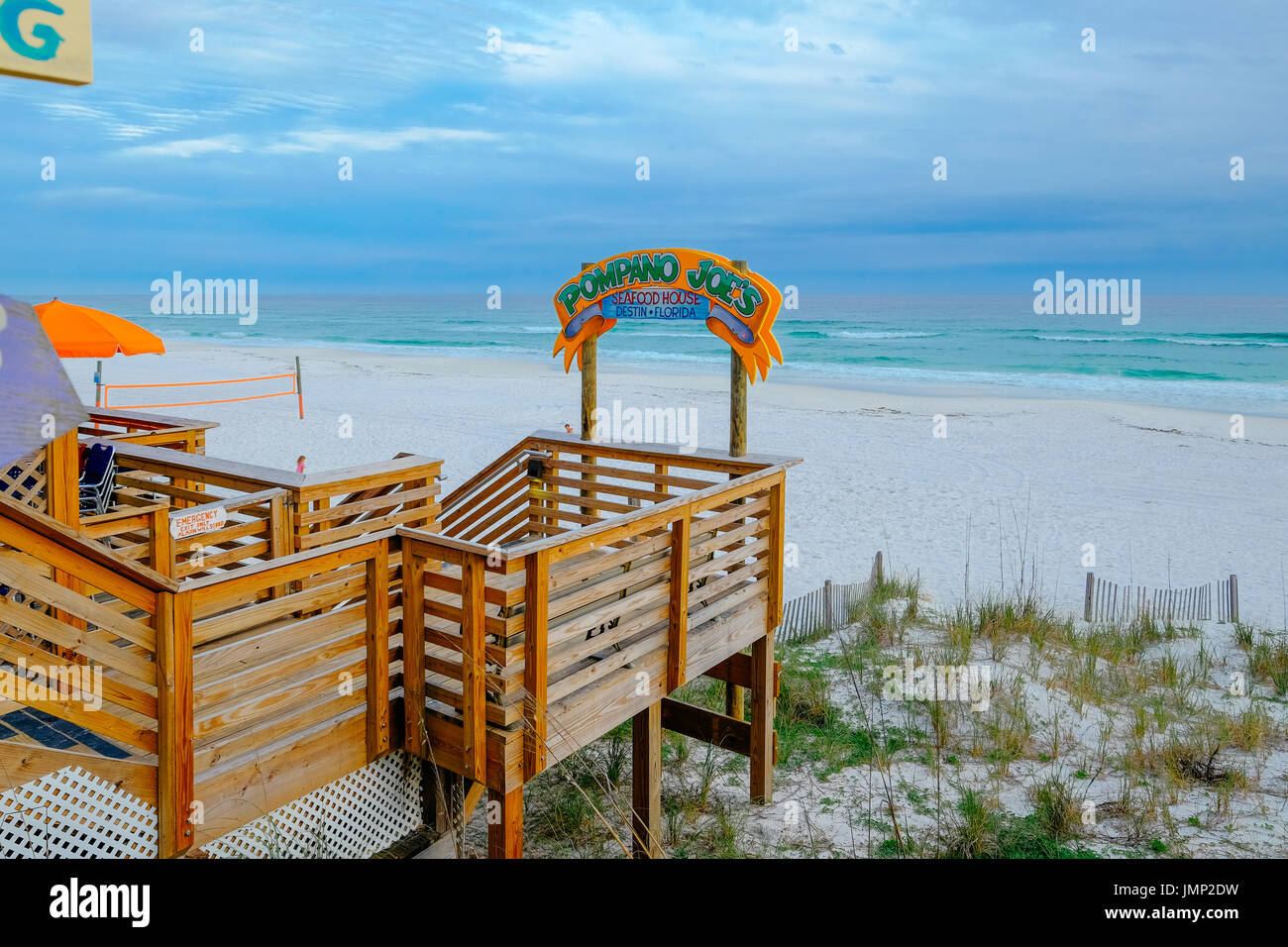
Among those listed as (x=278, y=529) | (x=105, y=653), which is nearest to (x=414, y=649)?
(x=105, y=653)

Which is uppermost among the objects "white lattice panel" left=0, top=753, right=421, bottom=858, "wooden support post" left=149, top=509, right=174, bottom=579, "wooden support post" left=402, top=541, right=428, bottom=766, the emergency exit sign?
the emergency exit sign

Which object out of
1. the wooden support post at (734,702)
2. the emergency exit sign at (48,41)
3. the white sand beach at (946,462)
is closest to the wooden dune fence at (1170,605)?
the white sand beach at (946,462)

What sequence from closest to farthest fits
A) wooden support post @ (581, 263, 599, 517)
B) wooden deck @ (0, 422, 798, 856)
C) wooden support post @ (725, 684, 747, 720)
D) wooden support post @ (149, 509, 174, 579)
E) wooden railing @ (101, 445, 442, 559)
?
wooden deck @ (0, 422, 798, 856) < wooden support post @ (149, 509, 174, 579) < wooden railing @ (101, 445, 442, 559) < wooden support post @ (725, 684, 747, 720) < wooden support post @ (581, 263, 599, 517)

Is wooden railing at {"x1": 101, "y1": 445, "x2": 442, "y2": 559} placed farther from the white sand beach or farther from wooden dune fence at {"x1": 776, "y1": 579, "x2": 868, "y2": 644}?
the white sand beach

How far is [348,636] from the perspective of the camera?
480 centimetres

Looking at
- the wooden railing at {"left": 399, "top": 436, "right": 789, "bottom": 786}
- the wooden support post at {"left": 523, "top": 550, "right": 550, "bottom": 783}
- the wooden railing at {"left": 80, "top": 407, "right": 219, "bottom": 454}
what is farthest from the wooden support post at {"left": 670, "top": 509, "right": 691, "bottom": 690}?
the wooden railing at {"left": 80, "top": 407, "right": 219, "bottom": 454}

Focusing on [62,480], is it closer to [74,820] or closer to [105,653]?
[105,653]

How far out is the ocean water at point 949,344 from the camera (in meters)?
44.5

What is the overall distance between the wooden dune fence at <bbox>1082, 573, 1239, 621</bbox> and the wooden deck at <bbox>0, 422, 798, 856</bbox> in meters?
5.95

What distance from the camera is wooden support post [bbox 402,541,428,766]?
16.4 feet

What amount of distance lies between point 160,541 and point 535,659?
7.90 feet
